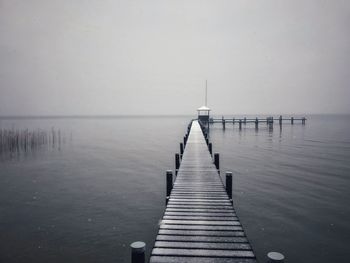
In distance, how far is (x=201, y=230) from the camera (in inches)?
254

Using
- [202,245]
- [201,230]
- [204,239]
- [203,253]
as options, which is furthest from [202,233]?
[203,253]

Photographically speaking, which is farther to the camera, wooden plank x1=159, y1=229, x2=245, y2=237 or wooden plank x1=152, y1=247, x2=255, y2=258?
wooden plank x1=159, y1=229, x2=245, y2=237

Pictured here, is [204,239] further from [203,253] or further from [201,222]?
[201,222]

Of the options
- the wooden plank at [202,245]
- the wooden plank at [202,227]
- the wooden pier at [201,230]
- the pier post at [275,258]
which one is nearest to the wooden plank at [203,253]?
the wooden pier at [201,230]

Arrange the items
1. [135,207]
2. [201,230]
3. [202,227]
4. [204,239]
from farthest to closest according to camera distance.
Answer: [135,207], [202,227], [201,230], [204,239]

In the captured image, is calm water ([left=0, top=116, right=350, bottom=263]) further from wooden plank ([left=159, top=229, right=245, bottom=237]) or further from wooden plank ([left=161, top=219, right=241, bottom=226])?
Answer: wooden plank ([left=159, top=229, right=245, bottom=237])

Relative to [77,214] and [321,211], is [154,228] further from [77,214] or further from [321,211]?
[321,211]

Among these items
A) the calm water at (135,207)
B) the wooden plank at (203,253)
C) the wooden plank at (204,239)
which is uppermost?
the wooden plank at (204,239)

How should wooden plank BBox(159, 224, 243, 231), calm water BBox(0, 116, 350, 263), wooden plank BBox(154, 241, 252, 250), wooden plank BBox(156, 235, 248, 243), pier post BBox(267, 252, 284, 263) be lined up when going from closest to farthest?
pier post BBox(267, 252, 284, 263), wooden plank BBox(154, 241, 252, 250), wooden plank BBox(156, 235, 248, 243), wooden plank BBox(159, 224, 243, 231), calm water BBox(0, 116, 350, 263)

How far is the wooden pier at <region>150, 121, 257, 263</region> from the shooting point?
5.30 metres

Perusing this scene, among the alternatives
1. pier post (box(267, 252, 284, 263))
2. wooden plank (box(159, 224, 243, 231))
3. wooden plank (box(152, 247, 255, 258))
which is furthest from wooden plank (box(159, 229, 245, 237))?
pier post (box(267, 252, 284, 263))

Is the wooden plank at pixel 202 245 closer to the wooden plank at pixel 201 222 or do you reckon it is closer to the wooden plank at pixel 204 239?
the wooden plank at pixel 204 239

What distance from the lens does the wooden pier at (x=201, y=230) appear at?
5.30 meters

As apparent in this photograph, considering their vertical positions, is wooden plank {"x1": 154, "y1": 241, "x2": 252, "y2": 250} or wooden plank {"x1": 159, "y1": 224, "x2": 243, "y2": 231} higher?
wooden plank {"x1": 159, "y1": 224, "x2": 243, "y2": 231}
